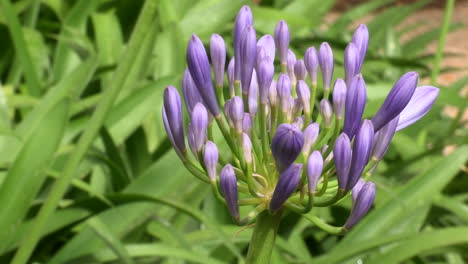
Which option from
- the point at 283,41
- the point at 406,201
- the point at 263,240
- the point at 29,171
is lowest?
the point at 406,201

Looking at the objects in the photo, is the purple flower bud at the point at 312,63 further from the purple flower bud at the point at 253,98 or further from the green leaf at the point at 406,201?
the green leaf at the point at 406,201

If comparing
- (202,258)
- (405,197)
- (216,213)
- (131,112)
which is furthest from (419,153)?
(202,258)

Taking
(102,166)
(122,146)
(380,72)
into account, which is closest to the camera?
(102,166)

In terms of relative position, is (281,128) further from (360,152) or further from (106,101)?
(106,101)

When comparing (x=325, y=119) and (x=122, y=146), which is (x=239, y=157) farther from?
(x=122, y=146)

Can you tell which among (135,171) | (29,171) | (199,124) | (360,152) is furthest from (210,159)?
(135,171)

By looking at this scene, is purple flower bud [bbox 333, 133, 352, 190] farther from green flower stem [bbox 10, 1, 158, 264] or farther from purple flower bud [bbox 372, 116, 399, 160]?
green flower stem [bbox 10, 1, 158, 264]

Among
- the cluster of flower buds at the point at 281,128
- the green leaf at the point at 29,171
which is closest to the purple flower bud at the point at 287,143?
the cluster of flower buds at the point at 281,128
